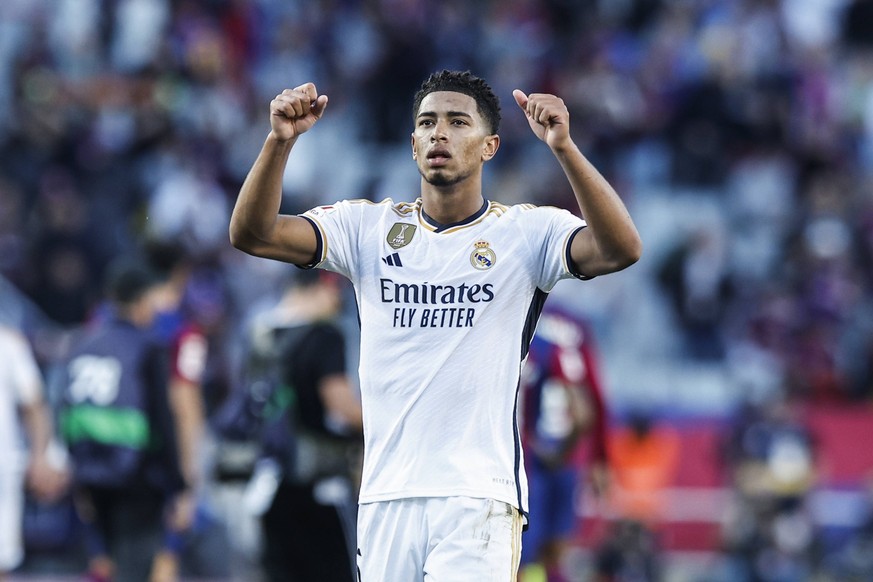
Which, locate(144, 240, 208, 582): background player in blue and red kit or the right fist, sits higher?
the right fist

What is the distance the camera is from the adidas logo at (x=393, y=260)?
5.65 metres

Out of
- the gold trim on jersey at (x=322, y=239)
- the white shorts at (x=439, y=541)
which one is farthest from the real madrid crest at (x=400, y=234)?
the white shorts at (x=439, y=541)

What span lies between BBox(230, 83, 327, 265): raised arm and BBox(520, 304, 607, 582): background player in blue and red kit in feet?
15.6

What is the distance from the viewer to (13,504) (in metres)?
9.84

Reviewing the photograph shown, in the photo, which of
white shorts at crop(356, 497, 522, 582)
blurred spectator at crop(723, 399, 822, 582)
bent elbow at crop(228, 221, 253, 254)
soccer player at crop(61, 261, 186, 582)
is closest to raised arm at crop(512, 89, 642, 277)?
white shorts at crop(356, 497, 522, 582)

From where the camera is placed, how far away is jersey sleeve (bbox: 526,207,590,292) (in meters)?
5.51

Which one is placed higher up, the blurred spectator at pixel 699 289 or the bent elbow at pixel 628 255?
the blurred spectator at pixel 699 289

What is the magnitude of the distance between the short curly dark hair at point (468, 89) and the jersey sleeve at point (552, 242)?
39 centimetres

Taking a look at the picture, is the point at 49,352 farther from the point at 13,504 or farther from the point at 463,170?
the point at 463,170

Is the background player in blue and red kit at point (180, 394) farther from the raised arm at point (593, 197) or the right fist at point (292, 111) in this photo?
the raised arm at point (593, 197)

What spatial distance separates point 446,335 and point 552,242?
50 cm

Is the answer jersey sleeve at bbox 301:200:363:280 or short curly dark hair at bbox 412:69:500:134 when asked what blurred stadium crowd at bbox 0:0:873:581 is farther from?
short curly dark hair at bbox 412:69:500:134

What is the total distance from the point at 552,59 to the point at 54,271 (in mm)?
7247

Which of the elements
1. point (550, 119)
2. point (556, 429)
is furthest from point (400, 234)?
point (556, 429)
